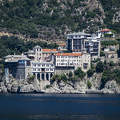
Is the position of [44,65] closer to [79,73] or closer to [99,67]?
[79,73]

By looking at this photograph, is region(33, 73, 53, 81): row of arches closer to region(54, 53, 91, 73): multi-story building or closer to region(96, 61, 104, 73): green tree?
region(54, 53, 91, 73): multi-story building

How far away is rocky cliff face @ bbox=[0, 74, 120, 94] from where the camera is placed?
17325 centimetres

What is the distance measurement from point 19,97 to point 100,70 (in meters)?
27.8

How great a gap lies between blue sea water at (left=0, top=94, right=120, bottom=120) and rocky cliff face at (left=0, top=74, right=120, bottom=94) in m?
6.82

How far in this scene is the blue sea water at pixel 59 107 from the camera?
4486 inches

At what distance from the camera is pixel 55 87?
573 feet

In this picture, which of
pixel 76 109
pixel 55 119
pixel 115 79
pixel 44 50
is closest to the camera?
pixel 55 119

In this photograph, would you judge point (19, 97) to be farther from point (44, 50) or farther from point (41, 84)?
point (44, 50)

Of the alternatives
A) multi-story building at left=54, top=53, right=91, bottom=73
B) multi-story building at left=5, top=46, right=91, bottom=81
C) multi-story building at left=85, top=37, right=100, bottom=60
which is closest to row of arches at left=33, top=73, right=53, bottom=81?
multi-story building at left=5, top=46, right=91, bottom=81

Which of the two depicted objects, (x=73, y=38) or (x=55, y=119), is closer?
(x=55, y=119)

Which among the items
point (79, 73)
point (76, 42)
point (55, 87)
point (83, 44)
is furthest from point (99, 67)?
point (76, 42)

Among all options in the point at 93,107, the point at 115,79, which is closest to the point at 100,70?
the point at 115,79

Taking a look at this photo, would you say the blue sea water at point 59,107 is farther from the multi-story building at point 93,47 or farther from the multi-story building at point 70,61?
the multi-story building at point 93,47

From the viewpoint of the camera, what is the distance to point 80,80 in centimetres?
17600
